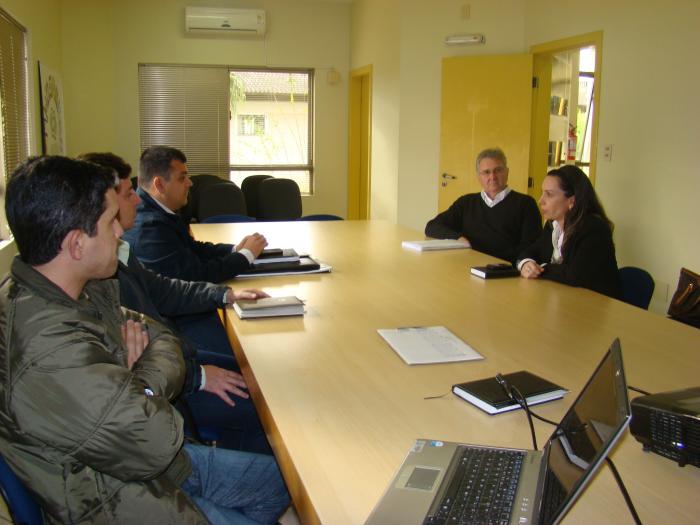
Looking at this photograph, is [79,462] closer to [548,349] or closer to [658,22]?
[548,349]

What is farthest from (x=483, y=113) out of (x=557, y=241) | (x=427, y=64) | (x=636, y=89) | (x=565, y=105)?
(x=557, y=241)

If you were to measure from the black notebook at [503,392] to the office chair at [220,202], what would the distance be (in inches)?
179

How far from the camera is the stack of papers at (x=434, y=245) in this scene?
11.4 ft

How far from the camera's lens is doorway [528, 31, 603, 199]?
524 centimetres

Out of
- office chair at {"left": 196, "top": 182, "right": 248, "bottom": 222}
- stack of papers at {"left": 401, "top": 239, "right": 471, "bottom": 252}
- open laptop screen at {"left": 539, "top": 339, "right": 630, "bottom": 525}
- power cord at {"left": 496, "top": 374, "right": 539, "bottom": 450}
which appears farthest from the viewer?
office chair at {"left": 196, "top": 182, "right": 248, "bottom": 222}

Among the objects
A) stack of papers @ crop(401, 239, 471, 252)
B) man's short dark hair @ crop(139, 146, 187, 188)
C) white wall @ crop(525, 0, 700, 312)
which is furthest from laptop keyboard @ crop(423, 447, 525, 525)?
white wall @ crop(525, 0, 700, 312)

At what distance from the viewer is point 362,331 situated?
2.02 m

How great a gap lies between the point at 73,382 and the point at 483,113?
5.53 m

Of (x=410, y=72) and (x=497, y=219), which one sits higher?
(x=410, y=72)

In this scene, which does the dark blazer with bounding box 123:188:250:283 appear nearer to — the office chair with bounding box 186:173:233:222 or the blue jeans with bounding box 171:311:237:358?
the blue jeans with bounding box 171:311:237:358

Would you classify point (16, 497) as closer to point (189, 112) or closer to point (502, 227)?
point (502, 227)

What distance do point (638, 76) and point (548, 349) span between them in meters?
3.59

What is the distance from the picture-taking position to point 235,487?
155 centimetres

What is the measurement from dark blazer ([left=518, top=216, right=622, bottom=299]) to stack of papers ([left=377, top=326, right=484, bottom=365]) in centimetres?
98
